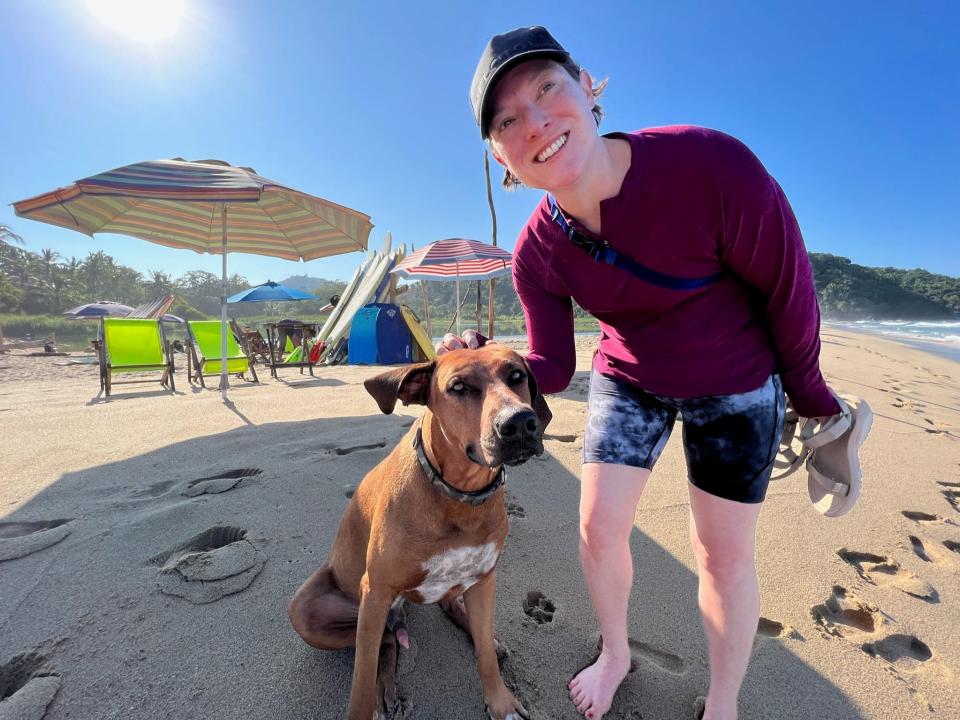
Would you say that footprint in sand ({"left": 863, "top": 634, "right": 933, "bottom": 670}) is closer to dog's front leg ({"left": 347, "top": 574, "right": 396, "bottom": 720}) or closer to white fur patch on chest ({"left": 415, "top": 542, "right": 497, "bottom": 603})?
white fur patch on chest ({"left": 415, "top": 542, "right": 497, "bottom": 603})

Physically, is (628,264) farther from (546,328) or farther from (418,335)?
(418,335)

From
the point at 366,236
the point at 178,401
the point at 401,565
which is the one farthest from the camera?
the point at 366,236

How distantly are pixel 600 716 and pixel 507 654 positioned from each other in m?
0.41

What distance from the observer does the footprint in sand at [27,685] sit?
4.60 feet

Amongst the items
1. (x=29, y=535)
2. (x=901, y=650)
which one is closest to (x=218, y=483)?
(x=29, y=535)

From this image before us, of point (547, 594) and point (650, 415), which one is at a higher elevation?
point (650, 415)

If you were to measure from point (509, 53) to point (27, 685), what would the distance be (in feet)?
9.17

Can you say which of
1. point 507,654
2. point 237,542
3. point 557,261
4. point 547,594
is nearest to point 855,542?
point 547,594

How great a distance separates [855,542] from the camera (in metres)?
2.51

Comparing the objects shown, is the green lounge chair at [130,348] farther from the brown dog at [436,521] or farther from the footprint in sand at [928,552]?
the footprint in sand at [928,552]

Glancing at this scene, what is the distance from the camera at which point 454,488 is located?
4.90ft

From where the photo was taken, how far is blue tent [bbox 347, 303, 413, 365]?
11.5m

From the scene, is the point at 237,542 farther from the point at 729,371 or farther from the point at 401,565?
the point at 729,371

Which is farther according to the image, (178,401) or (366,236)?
(366,236)
